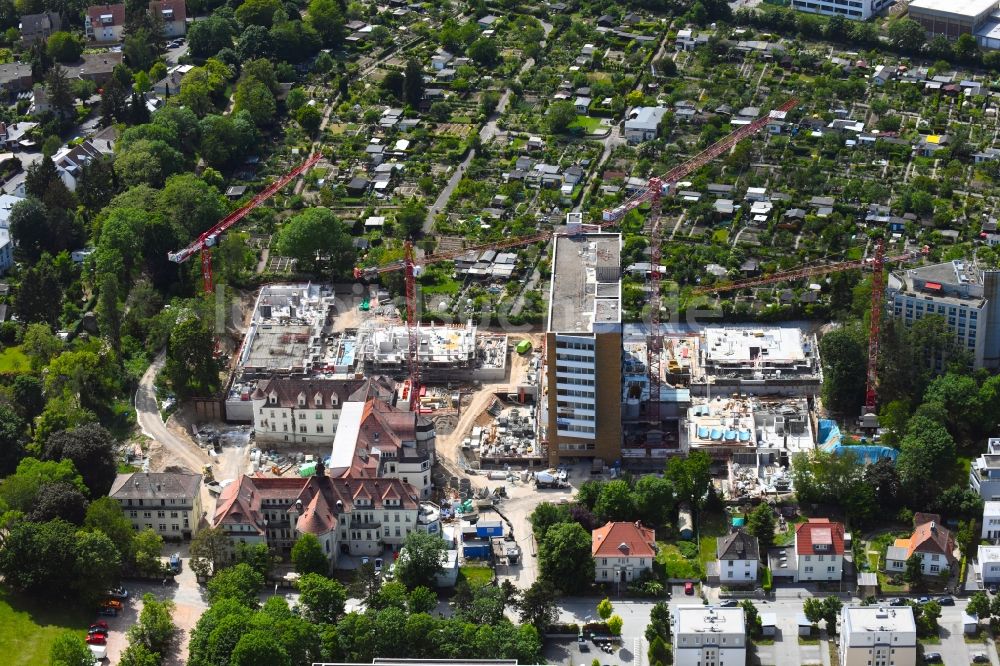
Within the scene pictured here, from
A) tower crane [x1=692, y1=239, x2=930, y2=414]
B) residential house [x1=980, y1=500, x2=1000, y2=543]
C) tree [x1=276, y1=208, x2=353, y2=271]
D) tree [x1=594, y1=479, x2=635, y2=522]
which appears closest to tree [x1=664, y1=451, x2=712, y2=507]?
tree [x1=594, y1=479, x2=635, y2=522]

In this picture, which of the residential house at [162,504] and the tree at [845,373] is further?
the tree at [845,373]

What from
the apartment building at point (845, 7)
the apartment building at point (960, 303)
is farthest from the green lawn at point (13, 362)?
the apartment building at point (845, 7)

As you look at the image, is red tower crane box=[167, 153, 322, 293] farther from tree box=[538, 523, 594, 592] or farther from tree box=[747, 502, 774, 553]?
tree box=[747, 502, 774, 553]

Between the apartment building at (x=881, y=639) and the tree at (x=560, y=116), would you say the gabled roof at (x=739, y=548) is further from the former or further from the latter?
the tree at (x=560, y=116)

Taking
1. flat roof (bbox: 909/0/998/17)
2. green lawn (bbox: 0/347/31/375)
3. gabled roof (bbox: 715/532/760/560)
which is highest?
gabled roof (bbox: 715/532/760/560)

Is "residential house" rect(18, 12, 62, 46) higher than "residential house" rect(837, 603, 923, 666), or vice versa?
"residential house" rect(837, 603, 923, 666)

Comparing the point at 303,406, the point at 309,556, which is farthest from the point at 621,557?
the point at 303,406

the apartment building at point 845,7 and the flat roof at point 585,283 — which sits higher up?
the flat roof at point 585,283
